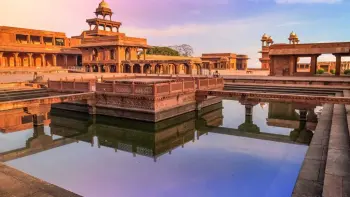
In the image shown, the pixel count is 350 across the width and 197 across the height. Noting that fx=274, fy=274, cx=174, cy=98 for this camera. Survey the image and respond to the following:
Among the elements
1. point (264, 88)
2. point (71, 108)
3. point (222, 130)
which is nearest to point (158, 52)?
point (264, 88)

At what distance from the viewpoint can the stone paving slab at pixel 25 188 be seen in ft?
17.1

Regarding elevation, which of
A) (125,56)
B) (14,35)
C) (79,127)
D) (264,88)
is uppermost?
(14,35)

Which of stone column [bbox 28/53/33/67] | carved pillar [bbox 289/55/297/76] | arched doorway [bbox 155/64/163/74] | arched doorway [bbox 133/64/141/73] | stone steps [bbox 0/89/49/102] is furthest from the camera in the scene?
arched doorway [bbox 133/64/141/73]

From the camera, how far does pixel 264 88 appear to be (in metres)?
24.5

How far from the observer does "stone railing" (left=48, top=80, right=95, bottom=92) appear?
16297mm

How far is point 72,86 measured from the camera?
56.5 ft

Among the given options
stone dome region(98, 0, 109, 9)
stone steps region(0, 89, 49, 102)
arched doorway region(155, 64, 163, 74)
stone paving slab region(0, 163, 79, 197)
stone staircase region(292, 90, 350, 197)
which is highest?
stone dome region(98, 0, 109, 9)

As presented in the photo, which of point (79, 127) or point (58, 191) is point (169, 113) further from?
point (58, 191)

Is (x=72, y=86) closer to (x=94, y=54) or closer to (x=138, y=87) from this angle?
(x=138, y=87)

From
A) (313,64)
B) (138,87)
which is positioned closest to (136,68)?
(313,64)

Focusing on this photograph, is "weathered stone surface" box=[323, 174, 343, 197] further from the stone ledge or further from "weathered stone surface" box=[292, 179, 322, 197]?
"weathered stone surface" box=[292, 179, 322, 197]

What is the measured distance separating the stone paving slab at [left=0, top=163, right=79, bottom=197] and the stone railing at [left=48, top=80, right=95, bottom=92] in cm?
1043

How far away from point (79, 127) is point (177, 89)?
5.66 meters

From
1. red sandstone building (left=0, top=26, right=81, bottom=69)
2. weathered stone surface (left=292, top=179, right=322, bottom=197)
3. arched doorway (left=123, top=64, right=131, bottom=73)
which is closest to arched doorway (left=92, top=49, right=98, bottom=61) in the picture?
red sandstone building (left=0, top=26, right=81, bottom=69)
